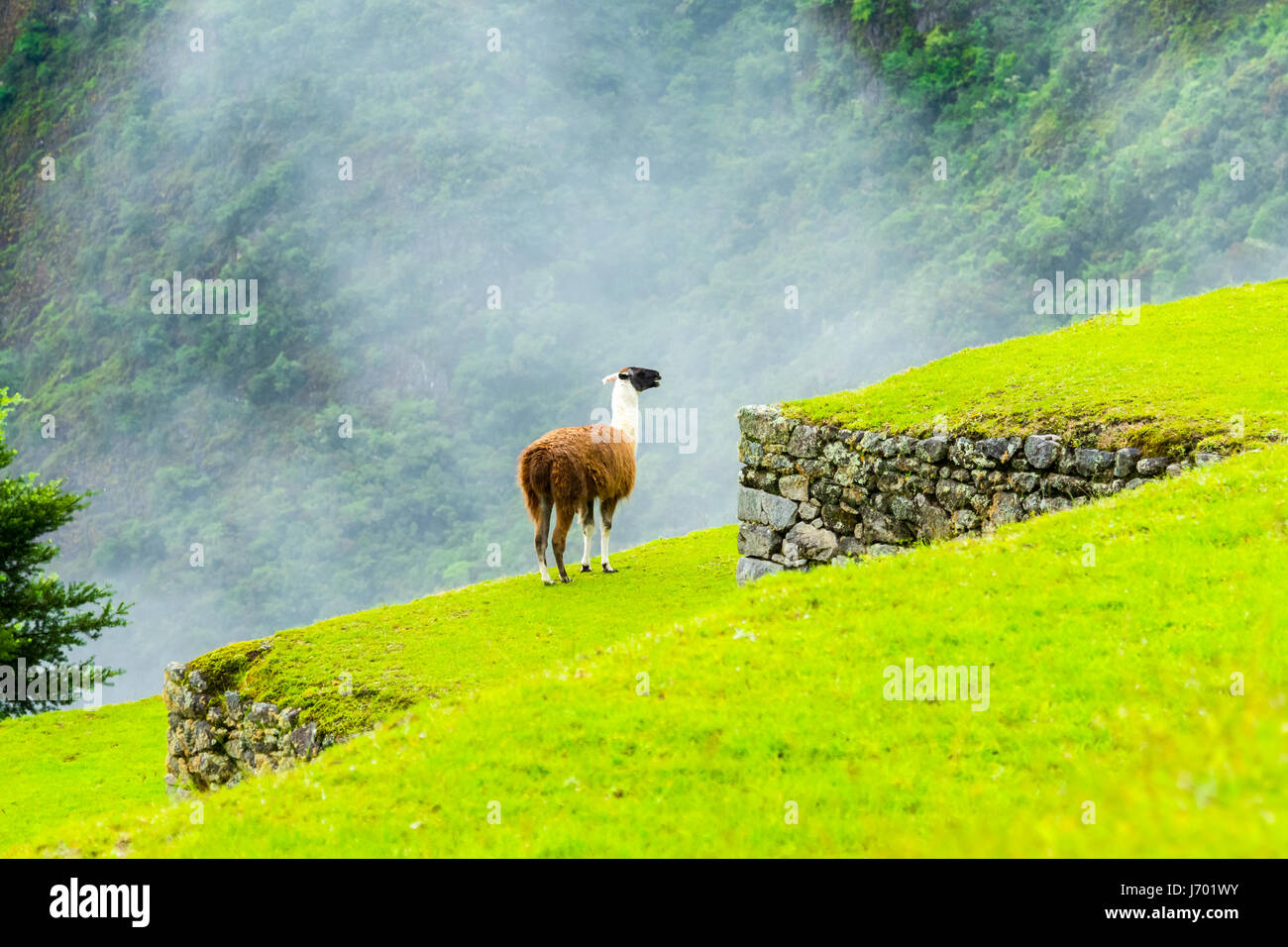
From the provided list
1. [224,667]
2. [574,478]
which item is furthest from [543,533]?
[224,667]

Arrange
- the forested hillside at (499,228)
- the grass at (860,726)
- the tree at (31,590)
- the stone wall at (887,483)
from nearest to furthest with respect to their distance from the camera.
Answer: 1. the grass at (860,726)
2. the stone wall at (887,483)
3. the tree at (31,590)
4. the forested hillside at (499,228)

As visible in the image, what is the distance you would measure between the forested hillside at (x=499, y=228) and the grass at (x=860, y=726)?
6262 cm

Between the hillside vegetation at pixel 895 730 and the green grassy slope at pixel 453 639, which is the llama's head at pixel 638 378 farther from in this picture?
the hillside vegetation at pixel 895 730

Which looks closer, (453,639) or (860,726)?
(860,726)

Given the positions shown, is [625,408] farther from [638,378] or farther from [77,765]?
[77,765]

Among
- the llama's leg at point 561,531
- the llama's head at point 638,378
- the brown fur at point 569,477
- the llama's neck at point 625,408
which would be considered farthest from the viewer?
the llama's head at point 638,378

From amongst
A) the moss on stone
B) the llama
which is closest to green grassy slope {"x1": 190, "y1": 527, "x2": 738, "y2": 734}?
the moss on stone

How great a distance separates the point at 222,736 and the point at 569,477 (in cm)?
715

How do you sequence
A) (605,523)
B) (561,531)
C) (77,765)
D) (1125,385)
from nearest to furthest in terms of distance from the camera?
(1125,385) < (561,531) < (77,765) < (605,523)

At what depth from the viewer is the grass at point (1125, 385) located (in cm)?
1380

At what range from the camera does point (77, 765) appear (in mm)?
20969

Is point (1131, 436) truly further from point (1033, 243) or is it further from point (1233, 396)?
point (1033, 243)

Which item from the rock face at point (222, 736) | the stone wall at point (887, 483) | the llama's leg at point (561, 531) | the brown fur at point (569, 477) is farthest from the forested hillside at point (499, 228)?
the rock face at point (222, 736)

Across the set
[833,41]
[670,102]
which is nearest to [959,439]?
[833,41]
